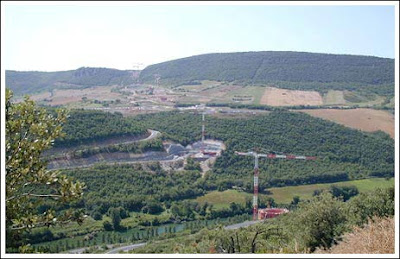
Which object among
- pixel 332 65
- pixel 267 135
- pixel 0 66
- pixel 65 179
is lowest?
pixel 267 135

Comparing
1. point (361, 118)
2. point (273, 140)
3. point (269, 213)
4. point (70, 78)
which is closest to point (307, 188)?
point (269, 213)

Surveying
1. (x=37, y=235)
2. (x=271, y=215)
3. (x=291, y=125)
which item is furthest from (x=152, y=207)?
(x=291, y=125)

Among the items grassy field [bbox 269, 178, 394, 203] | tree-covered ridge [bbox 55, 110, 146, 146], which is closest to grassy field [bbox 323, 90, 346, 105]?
grassy field [bbox 269, 178, 394, 203]

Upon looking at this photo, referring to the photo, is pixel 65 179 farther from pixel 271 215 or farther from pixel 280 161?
pixel 280 161

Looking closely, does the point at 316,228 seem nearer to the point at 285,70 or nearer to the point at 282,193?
the point at 282,193

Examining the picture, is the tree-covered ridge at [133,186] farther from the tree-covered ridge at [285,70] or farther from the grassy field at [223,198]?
the tree-covered ridge at [285,70]

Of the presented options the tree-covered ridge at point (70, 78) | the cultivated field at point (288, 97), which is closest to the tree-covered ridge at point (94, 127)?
the cultivated field at point (288, 97)
